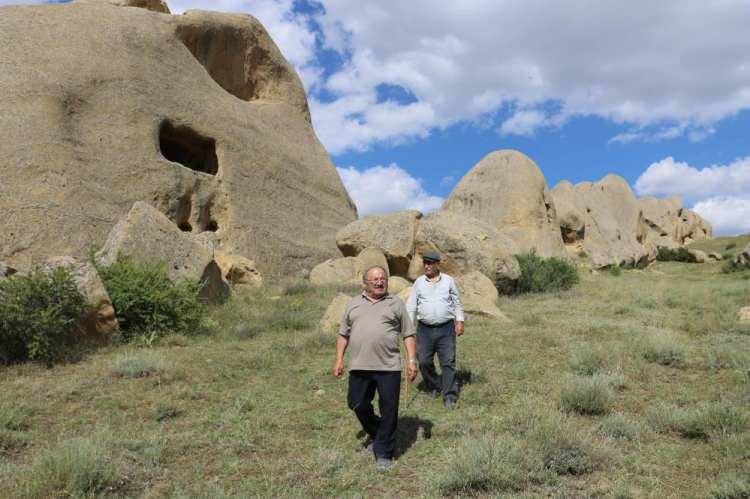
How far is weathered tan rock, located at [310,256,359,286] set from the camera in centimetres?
1487

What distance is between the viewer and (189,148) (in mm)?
16844

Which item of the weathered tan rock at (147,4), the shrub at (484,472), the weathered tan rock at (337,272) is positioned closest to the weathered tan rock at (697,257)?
the weathered tan rock at (337,272)

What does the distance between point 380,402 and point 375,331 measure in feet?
1.77

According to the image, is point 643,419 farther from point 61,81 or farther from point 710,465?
point 61,81

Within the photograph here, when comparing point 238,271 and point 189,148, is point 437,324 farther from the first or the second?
point 189,148

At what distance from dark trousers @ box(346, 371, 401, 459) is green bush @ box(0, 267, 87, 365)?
4.49 metres

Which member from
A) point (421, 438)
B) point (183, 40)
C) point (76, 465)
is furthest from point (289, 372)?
point (183, 40)

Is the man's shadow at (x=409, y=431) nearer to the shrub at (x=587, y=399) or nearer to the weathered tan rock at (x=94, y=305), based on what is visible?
the shrub at (x=587, y=399)

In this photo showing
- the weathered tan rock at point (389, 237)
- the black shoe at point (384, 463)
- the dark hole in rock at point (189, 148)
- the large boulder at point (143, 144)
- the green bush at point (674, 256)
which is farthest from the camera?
the green bush at point (674, 256)

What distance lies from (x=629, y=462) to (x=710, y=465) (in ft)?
1.78

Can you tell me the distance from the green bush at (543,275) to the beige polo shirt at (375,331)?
10288 mm

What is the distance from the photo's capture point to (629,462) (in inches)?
174

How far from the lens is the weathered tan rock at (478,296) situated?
1050cm

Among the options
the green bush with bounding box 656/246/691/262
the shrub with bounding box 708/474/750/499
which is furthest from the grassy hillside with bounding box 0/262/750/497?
the green bush with bounding box 656/246/691/262
